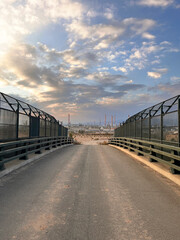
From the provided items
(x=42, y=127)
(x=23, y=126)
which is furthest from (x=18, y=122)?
(x=42, y=127)

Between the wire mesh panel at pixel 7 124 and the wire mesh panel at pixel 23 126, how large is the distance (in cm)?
69

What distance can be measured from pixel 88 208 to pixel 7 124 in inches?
244

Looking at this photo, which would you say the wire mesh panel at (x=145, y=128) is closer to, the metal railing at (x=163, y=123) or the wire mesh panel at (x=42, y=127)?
the metal railing at (x=163, y=123)

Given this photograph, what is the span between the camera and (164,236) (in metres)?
3.06

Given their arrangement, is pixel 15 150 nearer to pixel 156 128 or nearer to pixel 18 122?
pixel 18 122

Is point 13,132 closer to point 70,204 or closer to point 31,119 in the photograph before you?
point 31,119

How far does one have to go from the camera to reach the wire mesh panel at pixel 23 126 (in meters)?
10.3

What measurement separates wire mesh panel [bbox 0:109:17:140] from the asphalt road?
236cm

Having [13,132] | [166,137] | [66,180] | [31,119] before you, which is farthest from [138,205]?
[31,119]

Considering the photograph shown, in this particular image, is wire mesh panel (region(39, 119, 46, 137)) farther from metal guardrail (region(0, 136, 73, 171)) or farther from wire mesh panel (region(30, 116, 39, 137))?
→ metal guardrail (region(0, 136, 73, 171))

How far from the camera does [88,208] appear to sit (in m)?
4.05

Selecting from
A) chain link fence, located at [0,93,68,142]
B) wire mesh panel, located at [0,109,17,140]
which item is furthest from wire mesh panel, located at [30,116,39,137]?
wire mesh panel, located at [0,109,17,140]

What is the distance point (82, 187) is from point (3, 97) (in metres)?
5.66

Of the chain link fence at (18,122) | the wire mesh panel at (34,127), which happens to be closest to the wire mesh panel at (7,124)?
the chain link fence at (18,122)
